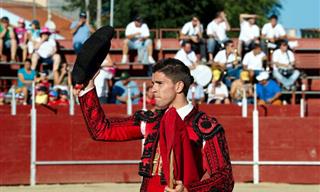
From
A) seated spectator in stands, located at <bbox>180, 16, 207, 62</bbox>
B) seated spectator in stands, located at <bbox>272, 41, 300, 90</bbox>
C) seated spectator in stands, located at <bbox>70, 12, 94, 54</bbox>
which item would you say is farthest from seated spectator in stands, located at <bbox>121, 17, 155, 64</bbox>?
seated spectator in stands, located at <bbox>272, 41, 300, 90</bbox>

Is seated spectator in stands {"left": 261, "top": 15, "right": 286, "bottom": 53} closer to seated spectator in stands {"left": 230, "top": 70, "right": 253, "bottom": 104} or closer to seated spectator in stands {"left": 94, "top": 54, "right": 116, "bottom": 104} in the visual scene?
seated spectator in stands {"left": 230, "top": 70, "right": 253, "bottom": 104}

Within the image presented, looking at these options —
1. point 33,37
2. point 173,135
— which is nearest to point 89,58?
point 173,135

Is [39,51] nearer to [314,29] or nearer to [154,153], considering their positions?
[314,29]

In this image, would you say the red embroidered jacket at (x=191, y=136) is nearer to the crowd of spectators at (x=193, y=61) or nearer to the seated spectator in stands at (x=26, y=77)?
the crowd of spectators at (x=193, y=61)

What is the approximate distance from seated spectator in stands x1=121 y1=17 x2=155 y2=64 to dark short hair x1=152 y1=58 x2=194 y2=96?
10.4 meters

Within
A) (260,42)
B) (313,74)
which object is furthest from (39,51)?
(313,74)

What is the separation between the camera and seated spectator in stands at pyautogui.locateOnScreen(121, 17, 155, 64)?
46.0ft

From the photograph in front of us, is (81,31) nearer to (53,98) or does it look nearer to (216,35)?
(53,98)

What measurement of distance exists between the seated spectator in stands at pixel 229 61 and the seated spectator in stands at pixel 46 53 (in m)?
2.37

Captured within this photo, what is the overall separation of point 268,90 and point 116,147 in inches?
100

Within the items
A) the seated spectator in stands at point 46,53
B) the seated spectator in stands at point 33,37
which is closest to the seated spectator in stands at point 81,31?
the seated spectator in stands at point 46,53

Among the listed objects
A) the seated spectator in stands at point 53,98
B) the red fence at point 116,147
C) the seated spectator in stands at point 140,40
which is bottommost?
the red fence at point 116,147

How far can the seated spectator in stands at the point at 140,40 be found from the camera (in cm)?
1403

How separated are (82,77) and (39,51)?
9.98 meters
